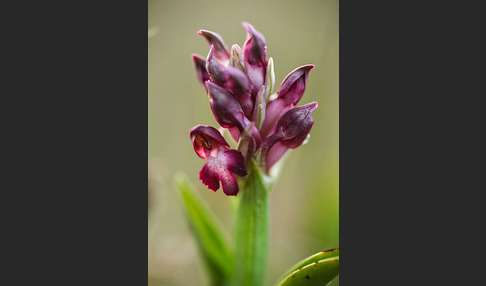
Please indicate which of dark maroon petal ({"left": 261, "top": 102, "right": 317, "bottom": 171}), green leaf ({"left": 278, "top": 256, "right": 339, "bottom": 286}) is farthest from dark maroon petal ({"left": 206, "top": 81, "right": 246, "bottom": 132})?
green leaf ({"left": 278, "top": 256, "right": 339, "bottom": 286})

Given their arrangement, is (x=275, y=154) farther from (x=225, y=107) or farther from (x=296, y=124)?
(x=225, y=107)

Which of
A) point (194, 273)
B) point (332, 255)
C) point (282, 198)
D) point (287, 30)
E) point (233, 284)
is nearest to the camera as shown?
point (332, 255)

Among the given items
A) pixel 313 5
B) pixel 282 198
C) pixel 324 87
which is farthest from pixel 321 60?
pixel 282 198

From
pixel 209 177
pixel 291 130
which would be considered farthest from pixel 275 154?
pixel 209 177

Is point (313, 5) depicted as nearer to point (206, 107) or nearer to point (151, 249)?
point (206, 107)

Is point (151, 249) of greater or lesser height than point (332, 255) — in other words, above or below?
below
